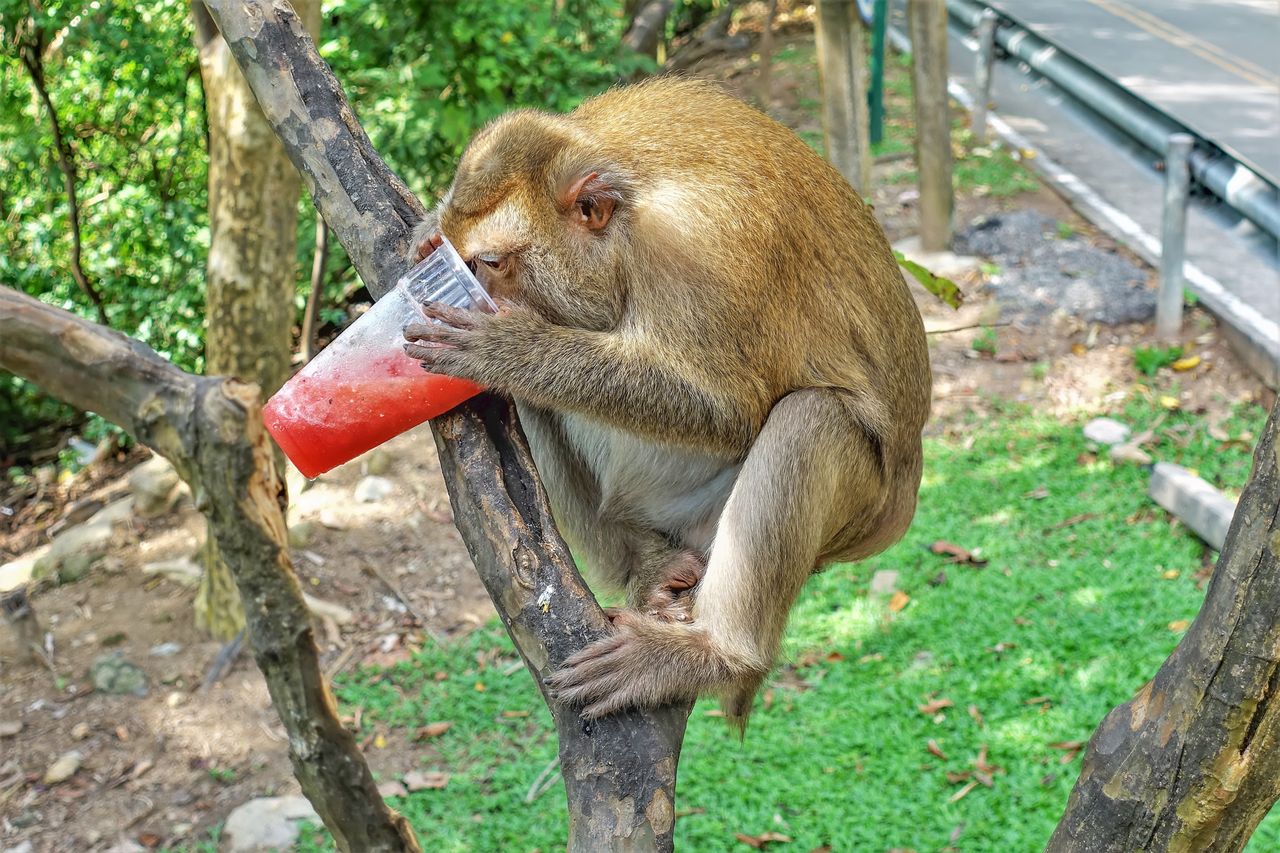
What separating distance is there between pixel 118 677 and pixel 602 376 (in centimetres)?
382

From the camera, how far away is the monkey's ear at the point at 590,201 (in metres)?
2.67

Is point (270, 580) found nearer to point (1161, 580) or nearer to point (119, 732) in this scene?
point (119, 732)

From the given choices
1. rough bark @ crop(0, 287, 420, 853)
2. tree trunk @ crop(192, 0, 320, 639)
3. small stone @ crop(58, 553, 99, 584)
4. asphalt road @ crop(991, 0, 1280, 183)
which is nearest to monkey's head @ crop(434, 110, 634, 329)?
rough bark @ crop(0, 287, 420, 853)

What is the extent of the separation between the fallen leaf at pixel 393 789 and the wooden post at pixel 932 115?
208 inches

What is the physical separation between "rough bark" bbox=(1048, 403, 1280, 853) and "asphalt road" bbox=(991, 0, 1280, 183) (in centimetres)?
754

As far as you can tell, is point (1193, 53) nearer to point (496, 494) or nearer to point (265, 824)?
point (265, 824)

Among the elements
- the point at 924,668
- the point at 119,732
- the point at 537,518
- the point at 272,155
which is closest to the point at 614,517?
the point at 537,518

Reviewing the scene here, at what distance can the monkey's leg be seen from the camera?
8.42 feet

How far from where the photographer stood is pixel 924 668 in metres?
5.04

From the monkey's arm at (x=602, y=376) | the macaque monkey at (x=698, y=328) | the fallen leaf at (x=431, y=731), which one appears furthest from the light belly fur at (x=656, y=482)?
the fallen leaf at (x=431, y=731)

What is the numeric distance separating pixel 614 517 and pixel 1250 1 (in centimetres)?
1375

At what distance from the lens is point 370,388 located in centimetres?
254

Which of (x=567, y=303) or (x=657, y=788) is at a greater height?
(x=567, y=303)

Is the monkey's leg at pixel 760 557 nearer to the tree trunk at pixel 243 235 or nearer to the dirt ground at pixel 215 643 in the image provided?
the dirt ground at pixel 215 643
